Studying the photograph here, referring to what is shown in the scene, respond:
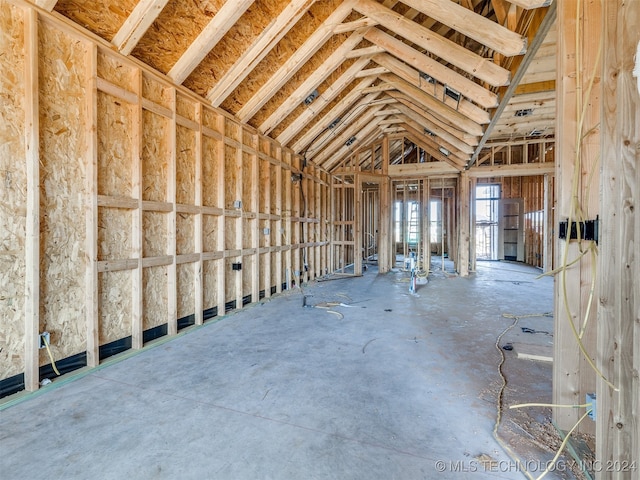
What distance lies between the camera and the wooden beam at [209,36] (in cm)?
326

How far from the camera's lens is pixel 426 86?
203 inches

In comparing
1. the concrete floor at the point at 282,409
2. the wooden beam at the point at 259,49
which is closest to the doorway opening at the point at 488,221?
the concrete floor at the point at 282,409

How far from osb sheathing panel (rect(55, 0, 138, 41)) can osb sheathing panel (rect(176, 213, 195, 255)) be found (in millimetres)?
1992

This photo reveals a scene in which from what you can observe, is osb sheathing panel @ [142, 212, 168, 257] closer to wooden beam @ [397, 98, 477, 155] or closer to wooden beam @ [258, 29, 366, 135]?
wooden beam @ [258, 29, 366, 135]

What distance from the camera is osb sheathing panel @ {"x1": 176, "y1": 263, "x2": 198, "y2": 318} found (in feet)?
12.9

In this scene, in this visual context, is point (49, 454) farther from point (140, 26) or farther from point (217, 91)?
point (217, 91)

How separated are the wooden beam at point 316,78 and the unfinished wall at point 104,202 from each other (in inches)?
34.6

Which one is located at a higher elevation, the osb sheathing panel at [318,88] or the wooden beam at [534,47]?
the osb sheathing panel at [318,88]

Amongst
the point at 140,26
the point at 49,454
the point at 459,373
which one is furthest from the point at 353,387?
the point at 140,26

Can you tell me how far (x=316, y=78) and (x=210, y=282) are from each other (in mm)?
3713

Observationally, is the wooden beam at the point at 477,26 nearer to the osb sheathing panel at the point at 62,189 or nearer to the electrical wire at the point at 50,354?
the osb sheathing panel at the point at 62,189

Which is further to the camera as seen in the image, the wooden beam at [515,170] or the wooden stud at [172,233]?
the wooden beam at [515,170]

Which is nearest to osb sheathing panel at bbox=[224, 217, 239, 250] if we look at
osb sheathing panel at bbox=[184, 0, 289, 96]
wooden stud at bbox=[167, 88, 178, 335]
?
wooden stud at bbox=[167, 88, 178, 335]

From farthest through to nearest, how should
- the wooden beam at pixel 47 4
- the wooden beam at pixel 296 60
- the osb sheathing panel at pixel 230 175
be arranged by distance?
the osb sheathing panel at pixel 230 175
the wooden beam at pixel 296 60
the wooden beam at pixel 47 4
